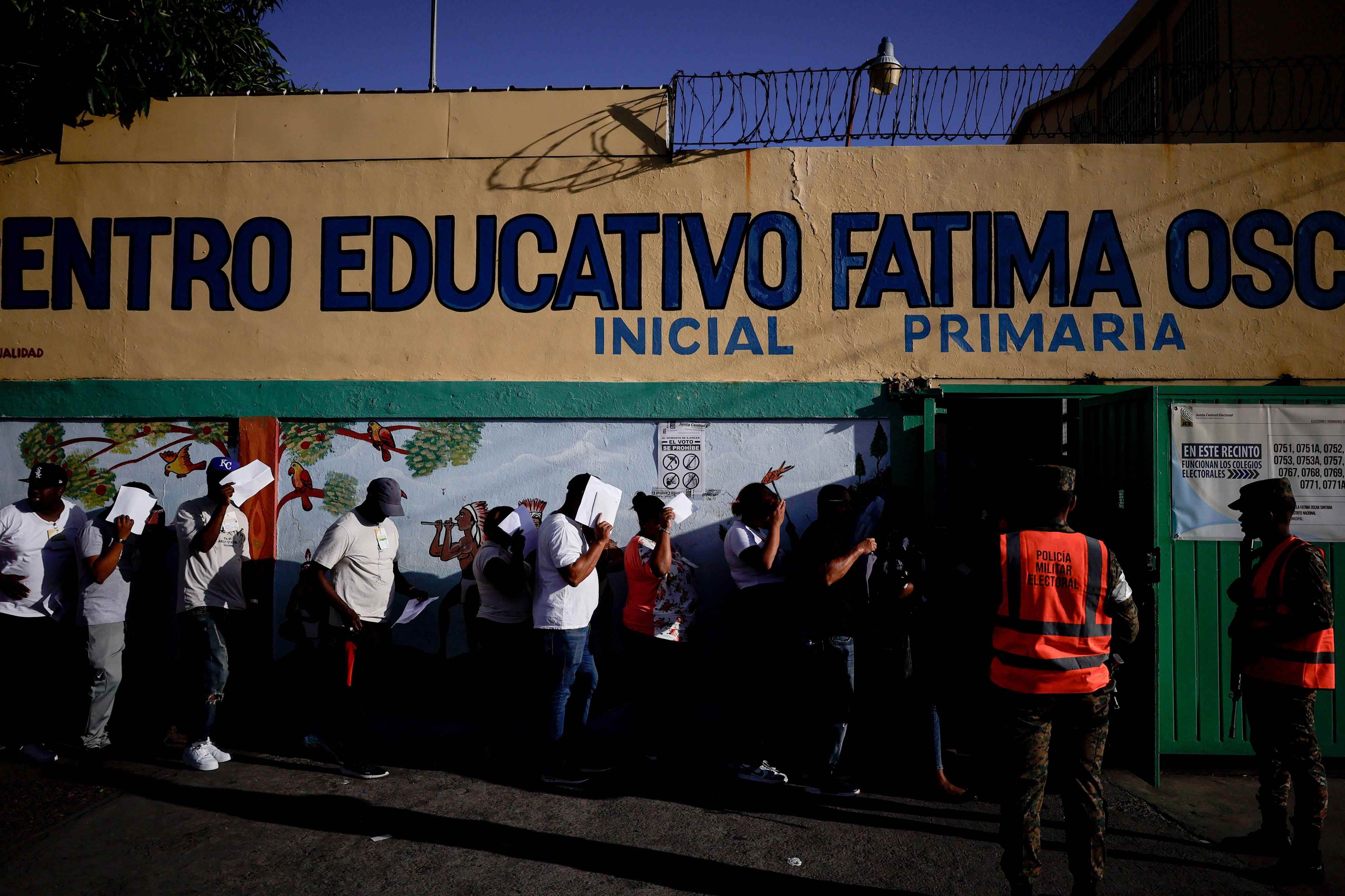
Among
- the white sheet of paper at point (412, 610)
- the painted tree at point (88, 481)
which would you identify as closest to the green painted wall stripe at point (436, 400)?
the painted tree at point (88, 481)

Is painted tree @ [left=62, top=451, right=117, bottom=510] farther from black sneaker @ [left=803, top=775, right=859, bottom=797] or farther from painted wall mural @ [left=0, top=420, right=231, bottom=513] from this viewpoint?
black sneaker @ [left=803, top=775, right=859, bottom=797]

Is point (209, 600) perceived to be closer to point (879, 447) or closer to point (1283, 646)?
point (879, 447)

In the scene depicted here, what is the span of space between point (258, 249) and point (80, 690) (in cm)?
343

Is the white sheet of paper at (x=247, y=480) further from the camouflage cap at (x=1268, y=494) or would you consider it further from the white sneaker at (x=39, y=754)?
the camouflage cap at (x=1268, y=494)

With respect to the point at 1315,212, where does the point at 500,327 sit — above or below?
below

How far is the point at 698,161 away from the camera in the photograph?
638 cm

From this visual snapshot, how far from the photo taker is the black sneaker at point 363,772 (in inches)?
204

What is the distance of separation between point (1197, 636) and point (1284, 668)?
152 cm

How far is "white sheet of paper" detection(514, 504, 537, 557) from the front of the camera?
5504 mm

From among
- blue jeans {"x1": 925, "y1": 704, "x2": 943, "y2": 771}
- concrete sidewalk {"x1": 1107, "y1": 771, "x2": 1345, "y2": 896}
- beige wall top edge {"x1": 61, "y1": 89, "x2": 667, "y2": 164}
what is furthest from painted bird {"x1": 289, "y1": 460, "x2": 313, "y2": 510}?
concrete sidewalk {"x1": 1107, "y1": 771, "x2": 1345, "y2": 896}

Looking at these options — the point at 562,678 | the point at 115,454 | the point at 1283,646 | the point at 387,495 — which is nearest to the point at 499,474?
the point at 387,495

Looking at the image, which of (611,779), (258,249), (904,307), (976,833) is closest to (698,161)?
(904,307)

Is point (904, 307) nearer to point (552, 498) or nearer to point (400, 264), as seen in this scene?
point (552, 498)

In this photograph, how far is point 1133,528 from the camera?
17.3ft
